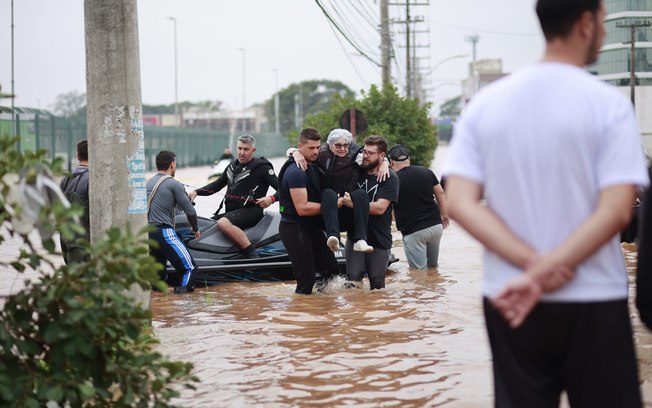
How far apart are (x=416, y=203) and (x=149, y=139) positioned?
2326 inches

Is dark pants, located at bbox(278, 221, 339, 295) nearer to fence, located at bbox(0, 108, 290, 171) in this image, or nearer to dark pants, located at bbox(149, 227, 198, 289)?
dark pants, located at bbox(149, 227, 198, 289)

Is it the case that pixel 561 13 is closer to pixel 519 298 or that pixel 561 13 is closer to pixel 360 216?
pixel 519 298

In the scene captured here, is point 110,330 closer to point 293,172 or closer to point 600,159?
point 600,159

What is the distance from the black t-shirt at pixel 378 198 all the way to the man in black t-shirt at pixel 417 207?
1.87 meters

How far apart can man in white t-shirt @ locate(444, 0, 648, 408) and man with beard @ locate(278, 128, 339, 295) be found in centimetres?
732

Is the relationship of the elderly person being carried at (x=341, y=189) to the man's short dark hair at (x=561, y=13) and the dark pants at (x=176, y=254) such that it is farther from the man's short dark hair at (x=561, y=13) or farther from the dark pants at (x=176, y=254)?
the man's short dark hair at (x=561, y=13)

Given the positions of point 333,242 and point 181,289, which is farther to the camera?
point 181,289

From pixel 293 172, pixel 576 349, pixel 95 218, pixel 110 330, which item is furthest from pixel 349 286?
pixel 576 349

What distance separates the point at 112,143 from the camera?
872 cm

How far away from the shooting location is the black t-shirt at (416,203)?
13.2 meters

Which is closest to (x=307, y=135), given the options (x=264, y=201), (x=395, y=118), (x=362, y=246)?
(x=362, y=246)

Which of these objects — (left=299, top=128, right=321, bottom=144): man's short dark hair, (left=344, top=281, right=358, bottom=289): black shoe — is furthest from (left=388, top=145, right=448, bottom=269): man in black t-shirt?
(left=299, top=128, right=321, bottom=144): man's short dark hair

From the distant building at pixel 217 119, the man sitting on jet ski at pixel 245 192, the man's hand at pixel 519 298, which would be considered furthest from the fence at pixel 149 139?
the distant building at pixel 217 119

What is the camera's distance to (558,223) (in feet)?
10.6
